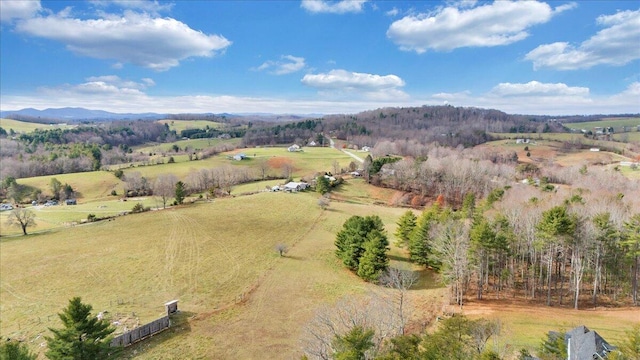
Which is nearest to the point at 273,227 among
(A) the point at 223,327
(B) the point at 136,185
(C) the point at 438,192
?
(A) the point at 223,327

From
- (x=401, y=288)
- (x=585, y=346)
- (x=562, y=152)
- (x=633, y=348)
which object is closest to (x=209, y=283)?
(x=401, y=288)

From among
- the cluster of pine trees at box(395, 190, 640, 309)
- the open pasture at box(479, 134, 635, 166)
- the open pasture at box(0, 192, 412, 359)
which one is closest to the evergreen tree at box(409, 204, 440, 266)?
the cluster of pine trees at box(395, 190, 640, 309)

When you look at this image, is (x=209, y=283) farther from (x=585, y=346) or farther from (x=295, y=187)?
(x=295, y=187)

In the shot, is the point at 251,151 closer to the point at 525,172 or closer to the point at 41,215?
the point at 41,215

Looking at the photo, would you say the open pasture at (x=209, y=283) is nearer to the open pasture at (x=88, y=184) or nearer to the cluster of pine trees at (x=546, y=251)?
the cluster of pine trees at (x=546, y=251)

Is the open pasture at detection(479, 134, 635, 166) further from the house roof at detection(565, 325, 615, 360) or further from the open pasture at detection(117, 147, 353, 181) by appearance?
the house roof at detection(565, 325, 615, 360)
